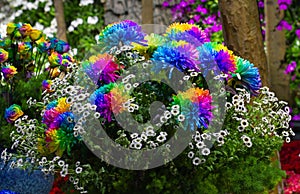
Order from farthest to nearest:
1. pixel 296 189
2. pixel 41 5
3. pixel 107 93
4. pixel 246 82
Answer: pixel 41 5 < pixel 296 189 < pixel 246 82 < pixel 107 93

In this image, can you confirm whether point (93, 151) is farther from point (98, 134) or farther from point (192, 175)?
point (192, 175)

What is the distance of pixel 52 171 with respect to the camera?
2953mm

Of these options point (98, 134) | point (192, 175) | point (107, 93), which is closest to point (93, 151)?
point (98, 134)

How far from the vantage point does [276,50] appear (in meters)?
6.99

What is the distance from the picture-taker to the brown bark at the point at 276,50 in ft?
22.5

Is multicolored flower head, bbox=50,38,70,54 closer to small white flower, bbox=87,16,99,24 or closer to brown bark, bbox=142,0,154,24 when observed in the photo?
brown bark, bbox=142,0,154,24

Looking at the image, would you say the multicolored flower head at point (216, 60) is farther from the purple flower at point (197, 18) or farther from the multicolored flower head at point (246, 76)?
the purple flower at point (197, 18)

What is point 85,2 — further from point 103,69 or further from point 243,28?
point 103,69

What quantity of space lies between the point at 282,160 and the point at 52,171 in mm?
3370

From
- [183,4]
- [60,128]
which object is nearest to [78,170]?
[60,128]

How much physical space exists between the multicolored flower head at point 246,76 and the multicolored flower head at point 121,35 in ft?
1.38

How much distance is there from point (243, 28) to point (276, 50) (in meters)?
2.95

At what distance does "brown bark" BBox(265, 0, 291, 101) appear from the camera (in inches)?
270

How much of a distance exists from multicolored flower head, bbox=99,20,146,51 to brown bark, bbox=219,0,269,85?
3.85 ft
